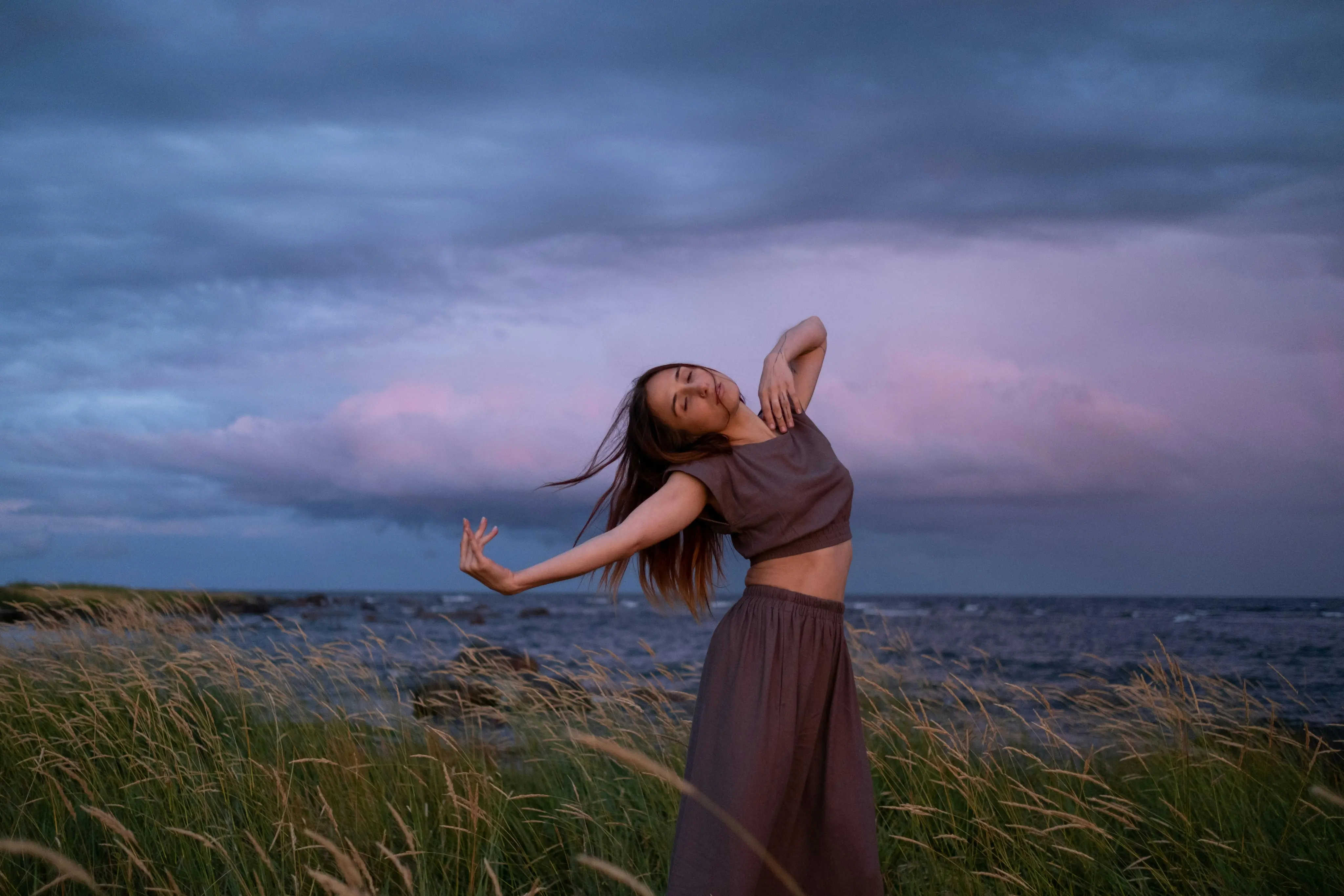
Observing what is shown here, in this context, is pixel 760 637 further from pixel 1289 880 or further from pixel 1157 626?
pixel 1157 626

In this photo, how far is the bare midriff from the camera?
241 centimetres

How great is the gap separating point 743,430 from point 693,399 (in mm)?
182

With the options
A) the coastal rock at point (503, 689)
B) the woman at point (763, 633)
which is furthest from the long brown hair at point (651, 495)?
the coastal rock at point (503, 689)

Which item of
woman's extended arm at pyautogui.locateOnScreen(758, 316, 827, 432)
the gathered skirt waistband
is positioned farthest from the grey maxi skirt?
woman's extended arm at pyautogui.locateOnScreen(758, 316, 827, 432)

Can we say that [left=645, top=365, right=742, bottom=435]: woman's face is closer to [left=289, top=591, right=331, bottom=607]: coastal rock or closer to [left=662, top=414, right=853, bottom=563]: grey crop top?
[left=662, top=414, right=853, bottom=563]: grey crop top

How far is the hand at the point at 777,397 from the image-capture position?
2.62 m

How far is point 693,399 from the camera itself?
246 centimetres

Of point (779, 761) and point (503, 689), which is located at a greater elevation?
point (779, 761)

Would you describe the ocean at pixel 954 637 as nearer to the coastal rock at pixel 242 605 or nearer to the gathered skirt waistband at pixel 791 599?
the gathered skirt waistband at pixel 791 599

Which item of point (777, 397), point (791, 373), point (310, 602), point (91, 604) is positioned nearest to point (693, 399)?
point (777, 397)

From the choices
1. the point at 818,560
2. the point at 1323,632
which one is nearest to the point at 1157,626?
the point at 1323,632

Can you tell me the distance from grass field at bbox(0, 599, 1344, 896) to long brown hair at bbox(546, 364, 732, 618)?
943 mm

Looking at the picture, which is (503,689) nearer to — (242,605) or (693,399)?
(693,399)

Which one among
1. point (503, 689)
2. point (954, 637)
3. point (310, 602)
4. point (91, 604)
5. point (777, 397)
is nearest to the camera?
point (777, 397)
